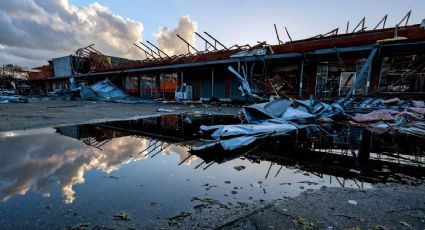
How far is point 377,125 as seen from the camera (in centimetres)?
692

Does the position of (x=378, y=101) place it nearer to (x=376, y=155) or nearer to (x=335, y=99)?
(x=335, y=99)

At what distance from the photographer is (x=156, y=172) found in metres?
3.16

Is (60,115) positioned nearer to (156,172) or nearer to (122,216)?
(156,172)

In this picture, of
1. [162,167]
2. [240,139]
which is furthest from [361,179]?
[162,167]

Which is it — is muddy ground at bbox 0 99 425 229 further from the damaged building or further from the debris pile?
the damaged building

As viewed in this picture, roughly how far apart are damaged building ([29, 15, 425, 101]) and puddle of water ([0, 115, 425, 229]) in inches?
289

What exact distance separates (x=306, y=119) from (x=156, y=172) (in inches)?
227

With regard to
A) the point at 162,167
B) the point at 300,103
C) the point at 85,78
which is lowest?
the point at 162,167

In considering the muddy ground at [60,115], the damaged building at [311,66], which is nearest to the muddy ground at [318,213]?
the muddy ground at [60,115]

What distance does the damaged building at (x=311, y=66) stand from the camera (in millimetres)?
10633

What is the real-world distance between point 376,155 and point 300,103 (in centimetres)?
409

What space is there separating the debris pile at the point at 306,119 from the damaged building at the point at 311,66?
2084mm

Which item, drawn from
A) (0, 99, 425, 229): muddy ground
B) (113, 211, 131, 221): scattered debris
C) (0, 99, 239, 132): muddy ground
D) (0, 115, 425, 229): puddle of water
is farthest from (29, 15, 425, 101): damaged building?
(113, 211, 131, 221): scattered debris

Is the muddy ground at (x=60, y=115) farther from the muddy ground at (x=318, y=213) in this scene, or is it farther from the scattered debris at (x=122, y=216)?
the muddy ground at (x=318, y=213)
